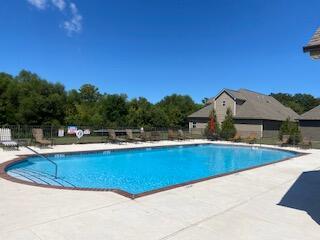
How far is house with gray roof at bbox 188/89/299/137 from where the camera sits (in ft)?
108

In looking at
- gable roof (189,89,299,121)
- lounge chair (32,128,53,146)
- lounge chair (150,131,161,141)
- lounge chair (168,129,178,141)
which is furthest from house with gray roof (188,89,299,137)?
lounge chair (32,128,53,146)

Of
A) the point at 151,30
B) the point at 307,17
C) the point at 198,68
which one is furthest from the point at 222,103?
the point at 307,17

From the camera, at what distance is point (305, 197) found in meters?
6.97

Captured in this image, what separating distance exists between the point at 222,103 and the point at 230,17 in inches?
559

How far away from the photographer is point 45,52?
29.1 metres

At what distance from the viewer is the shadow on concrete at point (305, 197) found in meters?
5.97

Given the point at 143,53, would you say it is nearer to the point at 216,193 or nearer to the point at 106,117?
the point at 106,117

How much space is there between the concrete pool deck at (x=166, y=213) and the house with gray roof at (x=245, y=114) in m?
25.5

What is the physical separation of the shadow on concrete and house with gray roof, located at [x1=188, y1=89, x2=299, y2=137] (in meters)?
22.9

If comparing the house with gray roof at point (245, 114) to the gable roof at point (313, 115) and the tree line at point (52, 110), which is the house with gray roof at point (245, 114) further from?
the tree line at point (52, 110)

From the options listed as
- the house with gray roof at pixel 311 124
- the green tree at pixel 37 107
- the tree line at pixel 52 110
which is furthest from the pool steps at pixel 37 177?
the house with gray roof at pixel 311 124

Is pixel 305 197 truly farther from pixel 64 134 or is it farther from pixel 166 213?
pixel 64 134

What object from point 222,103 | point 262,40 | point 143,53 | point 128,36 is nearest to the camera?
point 262,40

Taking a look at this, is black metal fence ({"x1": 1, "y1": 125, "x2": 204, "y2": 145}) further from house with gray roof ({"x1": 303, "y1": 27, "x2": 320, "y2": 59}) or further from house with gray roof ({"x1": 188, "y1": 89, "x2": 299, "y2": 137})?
house with gray roof ({"x1": 303, "y1": 27, "x2": 320, "y2": 59})
